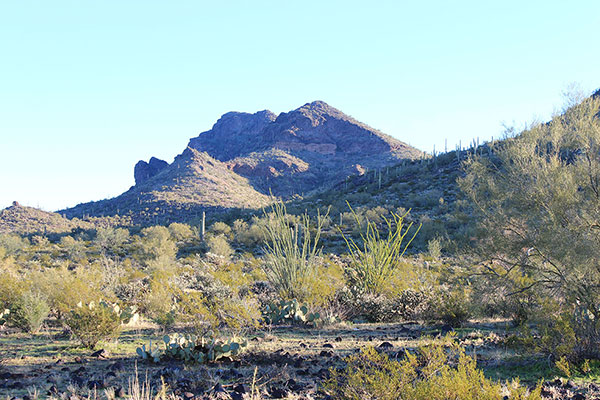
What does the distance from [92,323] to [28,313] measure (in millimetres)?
2279

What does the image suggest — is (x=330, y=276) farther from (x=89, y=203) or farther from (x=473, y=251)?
(x=89, y=203)

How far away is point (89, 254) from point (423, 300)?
23.0m

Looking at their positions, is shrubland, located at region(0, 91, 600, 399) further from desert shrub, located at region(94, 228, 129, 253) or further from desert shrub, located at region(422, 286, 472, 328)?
desert shrub, located at region(94, 228, 129, 253)

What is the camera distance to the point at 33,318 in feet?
27.7

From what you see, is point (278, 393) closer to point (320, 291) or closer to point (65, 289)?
point (320, 291)

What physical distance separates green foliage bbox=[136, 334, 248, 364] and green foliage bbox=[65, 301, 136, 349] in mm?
1187

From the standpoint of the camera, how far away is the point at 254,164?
86438mm

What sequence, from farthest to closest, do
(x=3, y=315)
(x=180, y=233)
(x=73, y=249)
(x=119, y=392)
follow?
(x=180, y=233) → (x=73, y=249) → (x=3, y=315) → (x=119, y=392)

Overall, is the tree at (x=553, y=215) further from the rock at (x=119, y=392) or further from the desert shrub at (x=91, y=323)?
the desert shrub at (x=91, y=323)

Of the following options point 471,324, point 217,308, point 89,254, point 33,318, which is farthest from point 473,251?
point 89,254

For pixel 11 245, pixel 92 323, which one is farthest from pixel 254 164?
pixel 92 323

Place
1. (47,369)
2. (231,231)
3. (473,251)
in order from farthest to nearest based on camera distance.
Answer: (231,231)
(473,251)
(47,369)

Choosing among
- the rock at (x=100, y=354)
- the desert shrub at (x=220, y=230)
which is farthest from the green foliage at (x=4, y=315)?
the desert shrub at (x=220, y=230)

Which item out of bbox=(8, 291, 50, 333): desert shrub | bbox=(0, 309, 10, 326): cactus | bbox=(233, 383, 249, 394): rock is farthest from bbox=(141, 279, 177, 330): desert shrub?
bbox=(233, 383, 249, 394): rock
